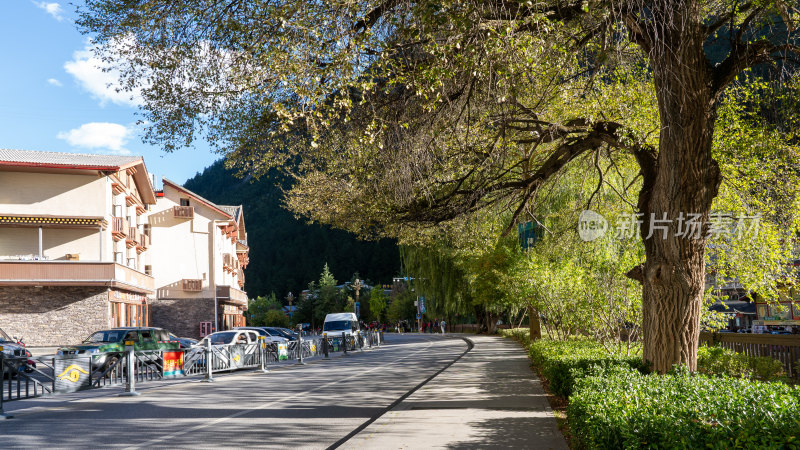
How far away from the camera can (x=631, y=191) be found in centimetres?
1788

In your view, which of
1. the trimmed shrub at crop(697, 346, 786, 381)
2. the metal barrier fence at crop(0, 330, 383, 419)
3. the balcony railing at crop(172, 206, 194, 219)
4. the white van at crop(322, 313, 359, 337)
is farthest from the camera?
the balcony railing at crop(172, 206, 194, 219)

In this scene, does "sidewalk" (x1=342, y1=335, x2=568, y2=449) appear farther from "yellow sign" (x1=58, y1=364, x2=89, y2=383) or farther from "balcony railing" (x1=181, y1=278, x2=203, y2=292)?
"balcony railing" (x1=181, y1=278, x2=203, y2=292)

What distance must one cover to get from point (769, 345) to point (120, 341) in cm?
1988

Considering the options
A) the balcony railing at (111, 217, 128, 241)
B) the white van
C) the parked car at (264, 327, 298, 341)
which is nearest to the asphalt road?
the parked car at (264, 327, 298, 341)

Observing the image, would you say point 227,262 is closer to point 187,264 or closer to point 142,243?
point 187,264

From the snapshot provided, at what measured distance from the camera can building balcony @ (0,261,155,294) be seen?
112 feet

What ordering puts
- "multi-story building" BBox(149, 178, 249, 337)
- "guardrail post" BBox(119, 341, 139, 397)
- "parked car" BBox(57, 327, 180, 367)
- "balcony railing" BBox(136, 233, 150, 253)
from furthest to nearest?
"multi-story building" BBox(149, 178, 249, 337), "balcony railing" BBox(136, 233, 150, 253), "parked car" BBox(57, 327, 180, 367), "guardrail post" BBox(119, 341, 139, 397)

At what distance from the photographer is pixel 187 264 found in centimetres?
5172

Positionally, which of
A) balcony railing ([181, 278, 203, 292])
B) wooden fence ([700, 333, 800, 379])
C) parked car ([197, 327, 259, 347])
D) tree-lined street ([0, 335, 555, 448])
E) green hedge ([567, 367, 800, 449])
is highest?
balcony railing ([181, 278, 203, 292])

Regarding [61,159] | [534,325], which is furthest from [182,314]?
[534,325]

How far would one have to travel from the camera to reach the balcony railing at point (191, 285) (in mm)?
50500

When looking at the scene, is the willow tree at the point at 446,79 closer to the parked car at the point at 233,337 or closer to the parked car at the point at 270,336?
the parked car at the point at 233,337

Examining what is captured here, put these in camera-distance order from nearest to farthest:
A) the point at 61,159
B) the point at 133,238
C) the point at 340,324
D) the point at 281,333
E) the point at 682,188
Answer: the point at 682,188 → the point at 281,333 → the point at 61,159 → the point at 340,324 → the point at 133,238

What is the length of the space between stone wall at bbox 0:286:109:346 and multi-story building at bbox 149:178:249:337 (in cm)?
1348
